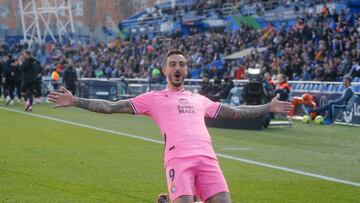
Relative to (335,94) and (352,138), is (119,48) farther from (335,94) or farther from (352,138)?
(352,138)

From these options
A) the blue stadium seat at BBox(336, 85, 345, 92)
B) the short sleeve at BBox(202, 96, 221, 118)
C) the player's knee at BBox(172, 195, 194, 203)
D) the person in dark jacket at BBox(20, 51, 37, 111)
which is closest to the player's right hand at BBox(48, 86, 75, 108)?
the short sleeve at BBox(202, 96, 221, 118)

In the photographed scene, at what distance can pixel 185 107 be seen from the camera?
805 cm

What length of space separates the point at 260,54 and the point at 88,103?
28.7 meters

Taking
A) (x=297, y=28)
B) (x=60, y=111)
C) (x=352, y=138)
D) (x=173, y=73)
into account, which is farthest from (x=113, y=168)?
(x=297, y=28)

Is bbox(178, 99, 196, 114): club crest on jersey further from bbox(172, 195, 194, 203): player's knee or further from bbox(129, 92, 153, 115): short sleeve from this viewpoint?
bbox(172, 195, 194, 203): player's knee

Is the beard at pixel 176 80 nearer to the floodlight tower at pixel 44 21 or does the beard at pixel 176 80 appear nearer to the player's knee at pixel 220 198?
the player's knee at pixel 220 198

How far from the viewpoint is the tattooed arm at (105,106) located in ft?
27.2

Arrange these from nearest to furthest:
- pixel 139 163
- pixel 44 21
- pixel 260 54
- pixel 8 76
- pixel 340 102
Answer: pixel 139 163, pixel 340 102, pixel 8 76, pixel 260 54, pixel 44 21

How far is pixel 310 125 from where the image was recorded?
25.1 m

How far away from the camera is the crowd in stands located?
3198 centimetres

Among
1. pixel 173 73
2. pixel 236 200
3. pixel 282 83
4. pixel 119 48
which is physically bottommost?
pixel 119 48

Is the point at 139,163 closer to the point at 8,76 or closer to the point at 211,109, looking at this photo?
the point at 211,109

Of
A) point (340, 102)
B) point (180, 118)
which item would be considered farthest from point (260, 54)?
point (180, 118)

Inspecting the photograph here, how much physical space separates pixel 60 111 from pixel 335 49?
427 inches
